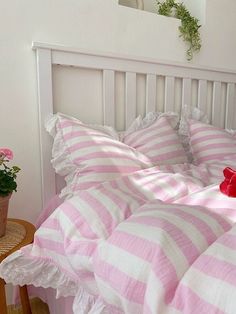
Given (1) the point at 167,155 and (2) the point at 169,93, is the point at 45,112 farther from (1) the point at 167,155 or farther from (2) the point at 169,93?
(2) the point at 169,93

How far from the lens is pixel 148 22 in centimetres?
144

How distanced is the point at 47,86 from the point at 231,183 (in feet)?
2.56

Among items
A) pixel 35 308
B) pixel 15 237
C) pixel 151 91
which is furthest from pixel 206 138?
pixel 35 308

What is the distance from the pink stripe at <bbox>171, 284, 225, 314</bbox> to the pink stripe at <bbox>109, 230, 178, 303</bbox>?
14mm

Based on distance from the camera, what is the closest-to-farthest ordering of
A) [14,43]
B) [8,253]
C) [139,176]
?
[8,253] < [139,176] < [14,43]

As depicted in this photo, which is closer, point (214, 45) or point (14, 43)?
point (14, 43)

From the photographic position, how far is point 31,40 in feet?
3.73

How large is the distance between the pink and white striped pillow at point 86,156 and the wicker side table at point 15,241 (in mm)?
180

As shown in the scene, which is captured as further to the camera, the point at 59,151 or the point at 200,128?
the point at 200,128

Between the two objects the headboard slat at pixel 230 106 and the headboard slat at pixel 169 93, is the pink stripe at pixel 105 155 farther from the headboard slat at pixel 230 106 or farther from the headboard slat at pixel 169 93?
the headboard slat at pixel 230 106

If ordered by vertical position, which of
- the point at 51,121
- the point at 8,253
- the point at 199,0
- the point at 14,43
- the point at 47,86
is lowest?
the point at 8,253

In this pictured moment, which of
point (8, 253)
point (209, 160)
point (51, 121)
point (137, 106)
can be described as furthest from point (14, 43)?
point (209, 160)

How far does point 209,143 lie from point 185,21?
0.73m

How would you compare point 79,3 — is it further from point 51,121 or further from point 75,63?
point 51,121
